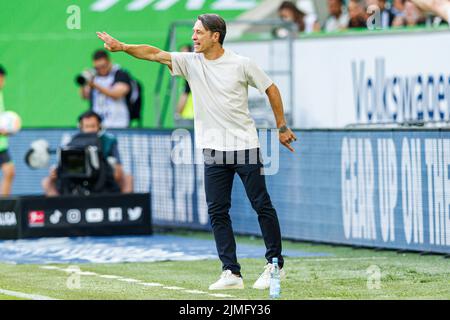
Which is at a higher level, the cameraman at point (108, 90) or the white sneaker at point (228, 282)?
the cameraman at point (108, 90)

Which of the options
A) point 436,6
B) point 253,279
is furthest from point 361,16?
point 436,6

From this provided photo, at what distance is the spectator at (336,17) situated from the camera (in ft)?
68.9

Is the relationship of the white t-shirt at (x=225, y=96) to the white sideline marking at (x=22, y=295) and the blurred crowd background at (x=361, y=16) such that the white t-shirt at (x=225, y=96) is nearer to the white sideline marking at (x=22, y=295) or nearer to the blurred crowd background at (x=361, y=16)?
the white sideline marking at (x=22, y=295)

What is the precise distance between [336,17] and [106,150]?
4.38m

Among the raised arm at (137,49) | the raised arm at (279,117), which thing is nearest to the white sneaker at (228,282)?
the raised arm at (279,117)

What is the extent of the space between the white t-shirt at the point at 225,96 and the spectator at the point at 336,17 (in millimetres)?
9338

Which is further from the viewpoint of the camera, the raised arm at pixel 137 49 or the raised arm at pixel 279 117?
the raised arm at pixel 279 117

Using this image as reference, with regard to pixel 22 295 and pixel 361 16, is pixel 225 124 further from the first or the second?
pixel 361 16

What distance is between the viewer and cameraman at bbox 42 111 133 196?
60.7 ft

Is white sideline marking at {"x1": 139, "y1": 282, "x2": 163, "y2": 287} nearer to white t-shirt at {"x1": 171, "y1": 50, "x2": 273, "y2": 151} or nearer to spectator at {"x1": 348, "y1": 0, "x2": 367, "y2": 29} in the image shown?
white t-shirt at {"x1": 171, "y1": 50, "x2": 273, "y2": 151}

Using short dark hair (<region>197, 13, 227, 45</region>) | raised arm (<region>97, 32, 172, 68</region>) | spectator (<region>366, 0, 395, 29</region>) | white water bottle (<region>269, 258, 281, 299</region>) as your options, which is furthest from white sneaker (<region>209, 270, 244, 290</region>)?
spectator (<region>366, 0, 395, 29</region>)

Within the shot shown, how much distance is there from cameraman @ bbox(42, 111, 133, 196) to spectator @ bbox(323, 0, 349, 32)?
3.95 meters

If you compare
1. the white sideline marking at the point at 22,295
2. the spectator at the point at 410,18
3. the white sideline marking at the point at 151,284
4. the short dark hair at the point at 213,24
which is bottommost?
the white sideline marking at the point at 22,295

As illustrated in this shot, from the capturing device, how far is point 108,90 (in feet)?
69.7
